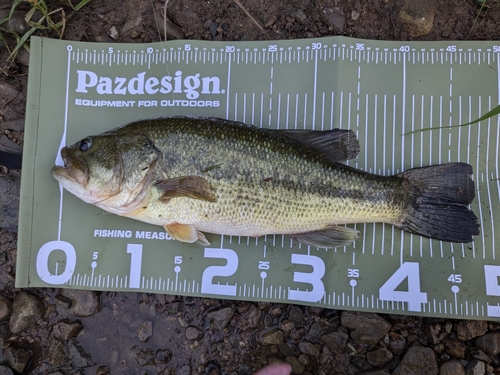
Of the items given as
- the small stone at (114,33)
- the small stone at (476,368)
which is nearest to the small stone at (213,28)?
the small stone at (114,33)

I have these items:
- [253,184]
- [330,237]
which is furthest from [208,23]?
[330,237]

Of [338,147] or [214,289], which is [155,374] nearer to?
[214,289]

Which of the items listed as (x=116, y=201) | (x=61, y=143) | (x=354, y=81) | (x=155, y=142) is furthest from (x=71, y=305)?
(x=354, y=81)

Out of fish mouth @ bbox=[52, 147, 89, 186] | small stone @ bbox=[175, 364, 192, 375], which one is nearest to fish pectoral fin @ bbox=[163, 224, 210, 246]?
fish mouth @ bbox=[52, 147, 89, 186]

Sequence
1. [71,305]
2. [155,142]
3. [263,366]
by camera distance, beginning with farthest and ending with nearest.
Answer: [71,305] → [263,366] → [155,142]

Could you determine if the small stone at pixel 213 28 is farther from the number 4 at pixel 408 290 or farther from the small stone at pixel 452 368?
the small stone at pixel 452 368

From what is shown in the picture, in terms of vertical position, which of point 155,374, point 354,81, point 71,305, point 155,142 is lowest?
point 155,374

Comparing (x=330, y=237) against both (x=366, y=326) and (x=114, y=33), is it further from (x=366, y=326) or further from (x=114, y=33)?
(x=114, y=33)
